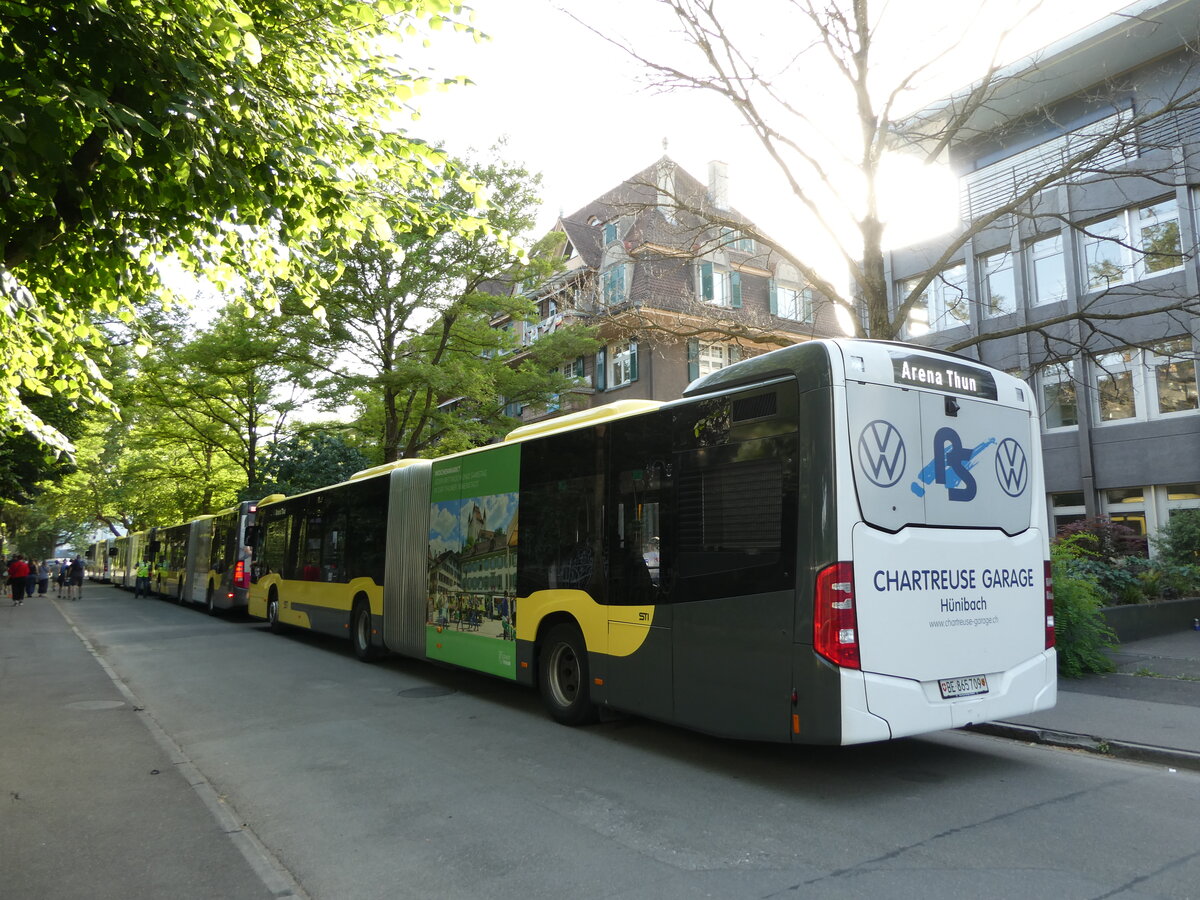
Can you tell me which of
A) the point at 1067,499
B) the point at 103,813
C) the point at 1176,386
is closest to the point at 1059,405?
the point at 1067,499

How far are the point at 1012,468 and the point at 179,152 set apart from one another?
A: 262 inches

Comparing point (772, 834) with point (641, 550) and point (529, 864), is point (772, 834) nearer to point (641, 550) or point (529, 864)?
point (529, 864)

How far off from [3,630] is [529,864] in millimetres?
20258

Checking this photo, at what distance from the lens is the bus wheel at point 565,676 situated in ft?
26.2

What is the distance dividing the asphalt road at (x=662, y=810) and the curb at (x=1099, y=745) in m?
0.13

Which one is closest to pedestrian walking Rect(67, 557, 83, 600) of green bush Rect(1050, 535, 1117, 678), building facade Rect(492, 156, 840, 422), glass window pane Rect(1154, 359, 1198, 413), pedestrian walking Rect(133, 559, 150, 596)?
pedestrian walking Rect(133, 559, 150, 596)

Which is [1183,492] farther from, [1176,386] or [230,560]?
[230,560]

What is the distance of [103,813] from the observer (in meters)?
5.47

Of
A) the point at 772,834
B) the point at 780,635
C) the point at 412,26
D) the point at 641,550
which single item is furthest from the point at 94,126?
the point at 772,834

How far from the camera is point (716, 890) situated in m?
4.11

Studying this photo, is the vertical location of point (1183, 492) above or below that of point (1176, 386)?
below

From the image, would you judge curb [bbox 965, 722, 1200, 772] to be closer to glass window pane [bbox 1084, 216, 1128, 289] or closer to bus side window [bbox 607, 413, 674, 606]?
bus side window [bbox 607, 413, 674, 606]

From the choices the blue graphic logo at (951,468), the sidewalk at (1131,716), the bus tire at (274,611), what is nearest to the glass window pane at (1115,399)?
the sidewalk at (1131,716)

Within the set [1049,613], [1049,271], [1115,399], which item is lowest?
[1049,613]
